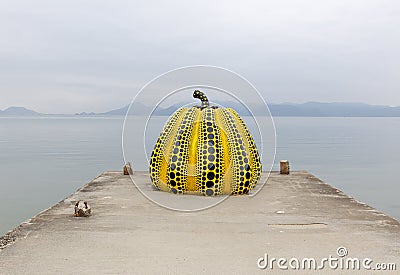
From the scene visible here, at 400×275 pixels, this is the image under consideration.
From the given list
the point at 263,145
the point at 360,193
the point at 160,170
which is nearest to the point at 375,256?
the point at 263,145

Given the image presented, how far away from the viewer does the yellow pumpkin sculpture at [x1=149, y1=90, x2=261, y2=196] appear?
496 inches

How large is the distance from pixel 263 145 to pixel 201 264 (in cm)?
476

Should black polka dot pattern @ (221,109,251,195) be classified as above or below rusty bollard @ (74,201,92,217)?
above

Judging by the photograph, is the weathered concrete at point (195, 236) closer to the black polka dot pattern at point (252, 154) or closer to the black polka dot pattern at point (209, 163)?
the black polka dot pattern at point (209, 163)

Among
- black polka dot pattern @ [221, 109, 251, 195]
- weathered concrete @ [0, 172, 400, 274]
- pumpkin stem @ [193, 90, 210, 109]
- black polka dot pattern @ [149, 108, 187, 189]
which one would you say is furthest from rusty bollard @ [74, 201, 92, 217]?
pumpkin stem @ [193, 90, 210, 109]

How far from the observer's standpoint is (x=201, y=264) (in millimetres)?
7520

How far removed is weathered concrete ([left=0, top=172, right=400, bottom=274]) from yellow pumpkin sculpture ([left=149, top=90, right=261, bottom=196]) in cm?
49

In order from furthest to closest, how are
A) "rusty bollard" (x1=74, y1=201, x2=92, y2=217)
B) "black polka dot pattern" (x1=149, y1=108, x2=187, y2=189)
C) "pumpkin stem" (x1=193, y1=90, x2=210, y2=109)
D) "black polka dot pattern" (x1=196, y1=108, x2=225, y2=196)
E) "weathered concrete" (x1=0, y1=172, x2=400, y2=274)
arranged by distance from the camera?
1. "pumpkin stem" (x1=193, y1=90, x2=210, y2=109)
2. "black polka dot pattern" (x1=149, y1=108, x2=187, y2=189)
3. "black polka dot pattern" (x1=196, y1=108, x2=225, y2=196)
4. "rusty bollard" (x1=74, y1=201, x2=92, y2=217)
5. "weathered concrete" (x1=0, y1=172, x2=400, y2=274)

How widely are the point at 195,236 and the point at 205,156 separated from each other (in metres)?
3.72

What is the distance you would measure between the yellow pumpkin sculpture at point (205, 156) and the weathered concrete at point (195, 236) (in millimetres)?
491

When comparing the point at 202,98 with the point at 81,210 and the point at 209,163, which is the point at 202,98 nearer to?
the point at 209,163

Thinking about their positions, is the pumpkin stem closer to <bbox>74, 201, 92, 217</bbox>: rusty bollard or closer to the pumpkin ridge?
the pumpkin ridge

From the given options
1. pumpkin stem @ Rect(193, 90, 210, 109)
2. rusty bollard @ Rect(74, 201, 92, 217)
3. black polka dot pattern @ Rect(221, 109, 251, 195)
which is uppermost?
pumpkin stem @ Rect(193, 90, 210, 109)

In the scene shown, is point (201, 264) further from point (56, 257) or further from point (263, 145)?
point (263, 145)
